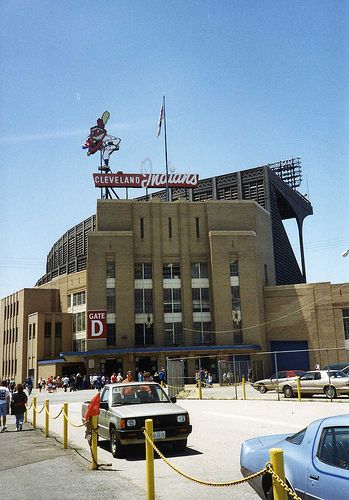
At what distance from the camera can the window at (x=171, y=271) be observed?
55.1 meters

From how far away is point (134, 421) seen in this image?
10523mm

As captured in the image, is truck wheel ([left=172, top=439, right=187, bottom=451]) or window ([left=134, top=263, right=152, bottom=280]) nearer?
truck wheel ([left=172, top=439, right=187, bottom=451])

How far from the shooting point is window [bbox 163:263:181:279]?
5512cm

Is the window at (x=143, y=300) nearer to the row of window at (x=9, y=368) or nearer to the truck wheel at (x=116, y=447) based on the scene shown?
the row of window at (x=9, y=368)

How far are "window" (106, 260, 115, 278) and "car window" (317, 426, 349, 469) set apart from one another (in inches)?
1938

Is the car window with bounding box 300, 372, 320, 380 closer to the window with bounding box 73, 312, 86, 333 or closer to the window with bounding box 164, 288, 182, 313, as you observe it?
the window with bounding box 164, 288, 182, 313

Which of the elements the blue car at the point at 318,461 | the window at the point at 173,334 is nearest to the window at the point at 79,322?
the window at the point at 173,334

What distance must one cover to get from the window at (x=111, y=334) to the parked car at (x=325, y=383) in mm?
28743

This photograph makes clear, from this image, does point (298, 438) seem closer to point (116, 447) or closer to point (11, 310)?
point (116, 447)

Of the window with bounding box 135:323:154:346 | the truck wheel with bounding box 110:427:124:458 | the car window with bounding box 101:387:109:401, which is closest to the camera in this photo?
the truck wheel with bounding box 110:427:124:458

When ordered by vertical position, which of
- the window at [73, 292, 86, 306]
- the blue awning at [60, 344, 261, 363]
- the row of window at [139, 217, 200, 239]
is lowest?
the blue awning at [60, 344, 261, 363]

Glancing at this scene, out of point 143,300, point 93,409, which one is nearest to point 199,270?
point 143,300

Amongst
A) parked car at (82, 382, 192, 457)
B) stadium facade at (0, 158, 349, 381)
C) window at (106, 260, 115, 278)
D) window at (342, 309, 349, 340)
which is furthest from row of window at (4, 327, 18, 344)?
parked car at (82, 382, 192, 457)

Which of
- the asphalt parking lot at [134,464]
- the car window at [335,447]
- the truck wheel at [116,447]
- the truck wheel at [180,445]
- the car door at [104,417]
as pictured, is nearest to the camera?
the car window at [335,447]
